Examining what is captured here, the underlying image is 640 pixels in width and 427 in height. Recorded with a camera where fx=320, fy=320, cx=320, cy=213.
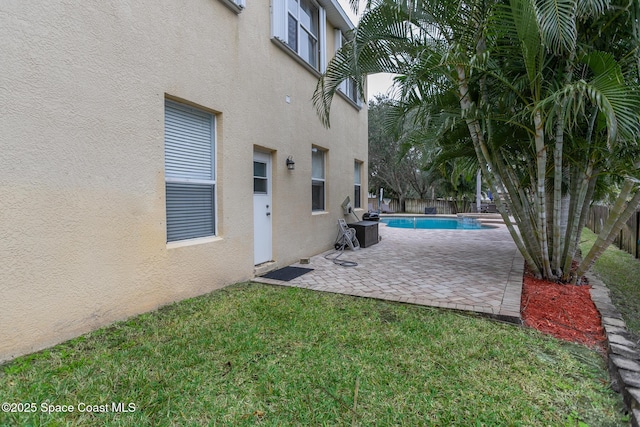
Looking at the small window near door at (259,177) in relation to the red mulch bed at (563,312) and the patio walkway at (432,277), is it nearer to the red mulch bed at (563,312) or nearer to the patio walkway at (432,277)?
the patio walkway at (432,277)

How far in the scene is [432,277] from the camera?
585cm

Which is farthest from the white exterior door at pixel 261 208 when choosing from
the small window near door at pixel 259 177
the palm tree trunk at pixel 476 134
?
the palm tree trunk at pixel 476 134

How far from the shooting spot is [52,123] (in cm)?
301

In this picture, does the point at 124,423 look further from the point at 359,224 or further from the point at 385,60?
the point at 359,224

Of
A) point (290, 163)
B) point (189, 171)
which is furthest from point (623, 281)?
point (189, 171)

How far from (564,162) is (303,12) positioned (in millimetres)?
6414

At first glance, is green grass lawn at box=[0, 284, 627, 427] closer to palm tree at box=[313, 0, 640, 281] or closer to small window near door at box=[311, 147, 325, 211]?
palm tree at box=[313, 0, 640, 281]

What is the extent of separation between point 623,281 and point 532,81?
4.33 m

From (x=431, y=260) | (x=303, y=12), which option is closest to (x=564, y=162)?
(x=431, y=260)

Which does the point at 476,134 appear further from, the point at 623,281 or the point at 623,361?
the point at 623,281

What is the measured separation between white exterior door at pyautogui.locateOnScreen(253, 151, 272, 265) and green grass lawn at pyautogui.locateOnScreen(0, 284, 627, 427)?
2.39 meters

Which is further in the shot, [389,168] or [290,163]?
[389,168]

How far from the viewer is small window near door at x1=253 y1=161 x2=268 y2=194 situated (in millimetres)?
6105

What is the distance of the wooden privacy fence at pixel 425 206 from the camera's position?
2930cm
